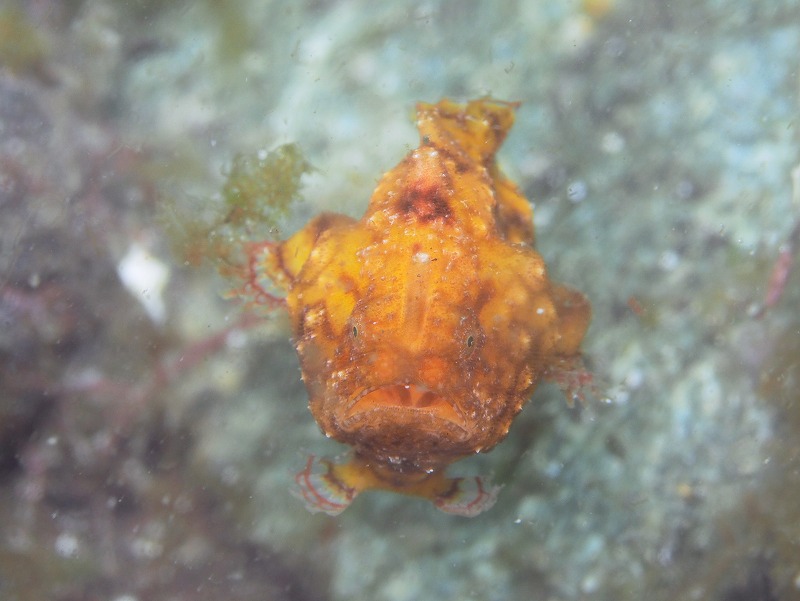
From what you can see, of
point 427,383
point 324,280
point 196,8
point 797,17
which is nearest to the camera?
point 427,383

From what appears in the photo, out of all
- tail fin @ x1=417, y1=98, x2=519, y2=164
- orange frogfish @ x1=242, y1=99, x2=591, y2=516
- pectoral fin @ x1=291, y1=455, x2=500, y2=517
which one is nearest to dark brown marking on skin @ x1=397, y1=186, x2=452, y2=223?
orange frogfish @ x1=242, y1=99, x2=591, y2=516

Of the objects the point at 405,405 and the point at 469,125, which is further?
the point at 469,125

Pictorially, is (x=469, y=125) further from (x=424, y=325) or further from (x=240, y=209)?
(x=424, y=325)

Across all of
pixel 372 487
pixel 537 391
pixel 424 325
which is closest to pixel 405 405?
pixel 424 325

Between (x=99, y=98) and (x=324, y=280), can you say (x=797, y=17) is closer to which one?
(x=324, y=280)

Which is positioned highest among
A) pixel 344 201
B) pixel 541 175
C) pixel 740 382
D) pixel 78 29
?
pixel 78 29

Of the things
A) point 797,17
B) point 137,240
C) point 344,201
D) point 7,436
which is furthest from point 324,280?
point 797,17

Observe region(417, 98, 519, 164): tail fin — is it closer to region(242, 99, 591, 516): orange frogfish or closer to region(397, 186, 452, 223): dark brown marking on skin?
region(242, 99, 591, 516): orange frogfish
